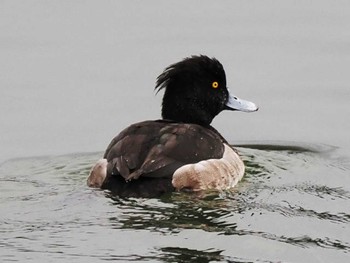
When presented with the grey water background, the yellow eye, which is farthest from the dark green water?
the yellow eye

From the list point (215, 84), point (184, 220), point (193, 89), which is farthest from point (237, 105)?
point (184, 220)

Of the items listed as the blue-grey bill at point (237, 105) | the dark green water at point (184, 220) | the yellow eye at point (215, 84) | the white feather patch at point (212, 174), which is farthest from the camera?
the blue-grey bill at point (237, 105)

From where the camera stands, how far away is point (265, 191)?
39.2 feet

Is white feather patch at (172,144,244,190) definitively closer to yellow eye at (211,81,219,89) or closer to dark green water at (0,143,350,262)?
dark green water at (0,143,350,262)

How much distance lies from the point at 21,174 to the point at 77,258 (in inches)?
140

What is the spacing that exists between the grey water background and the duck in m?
0.17

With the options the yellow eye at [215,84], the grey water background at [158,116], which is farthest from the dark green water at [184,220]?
the yellow eye at [215,84]

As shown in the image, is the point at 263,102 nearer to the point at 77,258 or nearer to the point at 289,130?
the point at 289,130

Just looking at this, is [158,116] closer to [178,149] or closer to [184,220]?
[178,149]

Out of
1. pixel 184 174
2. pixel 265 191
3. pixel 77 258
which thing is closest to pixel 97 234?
pixel 77 258

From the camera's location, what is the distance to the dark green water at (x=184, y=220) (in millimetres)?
9766

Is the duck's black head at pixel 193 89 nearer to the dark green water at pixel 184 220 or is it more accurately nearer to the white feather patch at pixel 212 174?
the white feather patch at pixel 212 174

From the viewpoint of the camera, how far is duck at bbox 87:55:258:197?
11.2 metres

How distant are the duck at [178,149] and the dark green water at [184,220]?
14 cm
